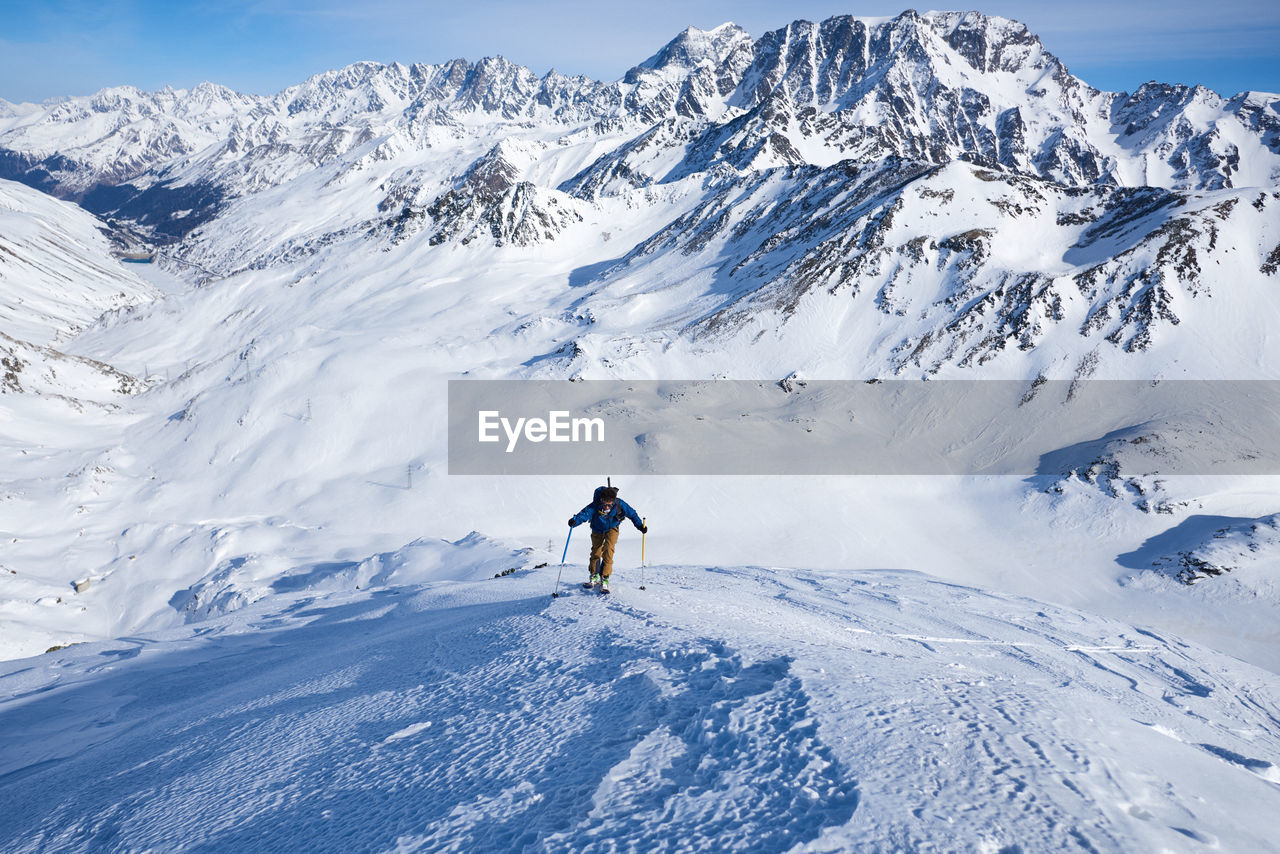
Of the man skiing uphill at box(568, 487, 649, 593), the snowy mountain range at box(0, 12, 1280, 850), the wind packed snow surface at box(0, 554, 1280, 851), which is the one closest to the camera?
the wind packed snow surface at box(0, 554, 1280, 851)

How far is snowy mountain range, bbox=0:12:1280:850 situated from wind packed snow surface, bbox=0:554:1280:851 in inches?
1.7

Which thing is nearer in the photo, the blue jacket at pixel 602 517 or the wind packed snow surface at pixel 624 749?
the wind packed snow surface at pixel 624 749

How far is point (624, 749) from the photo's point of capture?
4965 millimetres

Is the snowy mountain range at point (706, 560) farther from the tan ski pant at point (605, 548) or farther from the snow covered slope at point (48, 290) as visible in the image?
the snow covered slope at point (48, 290)

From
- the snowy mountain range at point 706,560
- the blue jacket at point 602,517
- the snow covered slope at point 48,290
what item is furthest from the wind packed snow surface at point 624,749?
the snow covered slope at point 48,290

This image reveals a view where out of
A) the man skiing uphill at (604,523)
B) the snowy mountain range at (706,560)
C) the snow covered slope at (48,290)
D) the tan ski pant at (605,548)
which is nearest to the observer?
the snowy mountain range at (706,560)

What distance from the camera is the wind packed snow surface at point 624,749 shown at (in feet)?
13.0

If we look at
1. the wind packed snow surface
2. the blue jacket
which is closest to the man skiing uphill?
the blue jacket

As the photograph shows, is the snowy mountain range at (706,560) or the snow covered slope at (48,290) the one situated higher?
the snow covered slope at (48,290)

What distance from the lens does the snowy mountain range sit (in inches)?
179

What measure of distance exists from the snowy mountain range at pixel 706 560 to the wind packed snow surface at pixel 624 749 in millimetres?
43

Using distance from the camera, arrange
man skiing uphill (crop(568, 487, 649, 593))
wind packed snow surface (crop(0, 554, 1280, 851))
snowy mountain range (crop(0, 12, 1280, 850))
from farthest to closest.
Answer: man skiing uphill (crop(568, 487, 649, 593)) < snowy mountain range (crop(0, 12, 1280, 850)) < wind packed snow surface (crop(0, 554, 1280, 851))

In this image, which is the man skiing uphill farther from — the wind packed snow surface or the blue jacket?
the wind packed snow surface

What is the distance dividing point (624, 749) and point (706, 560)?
84.6ft
